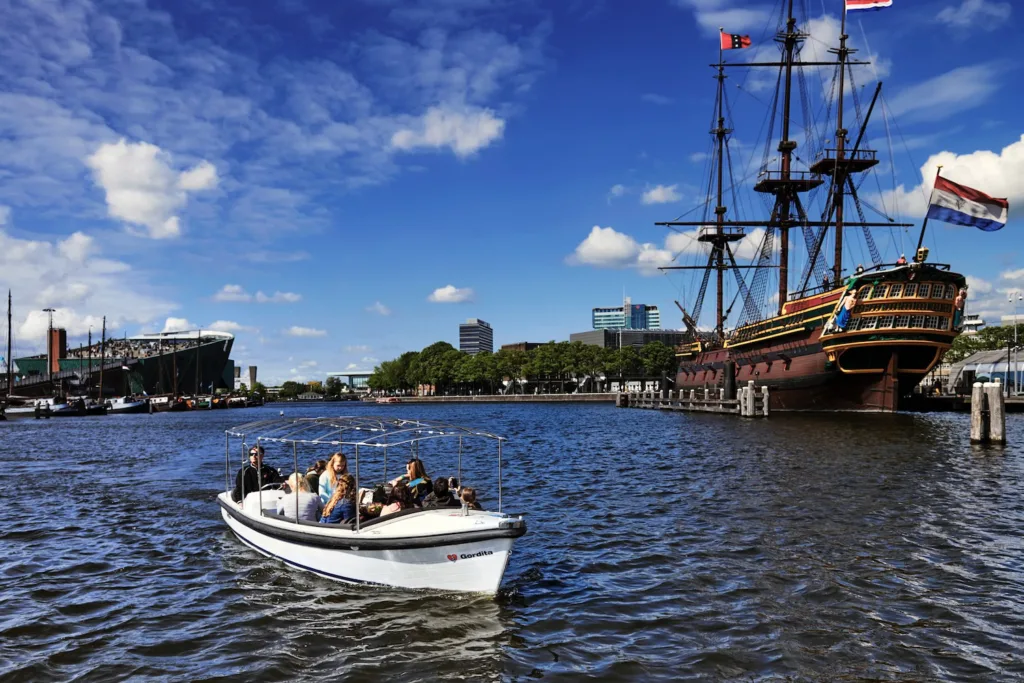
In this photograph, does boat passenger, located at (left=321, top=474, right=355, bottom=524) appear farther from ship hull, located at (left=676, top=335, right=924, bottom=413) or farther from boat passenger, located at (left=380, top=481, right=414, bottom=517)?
ship hull, located at (left=676, top=335, right=924, bottom=413)

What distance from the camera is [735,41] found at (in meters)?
72.2

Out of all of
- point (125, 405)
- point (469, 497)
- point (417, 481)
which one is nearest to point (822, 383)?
point (417, 481)

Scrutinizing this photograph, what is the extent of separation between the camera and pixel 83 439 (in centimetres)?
5350

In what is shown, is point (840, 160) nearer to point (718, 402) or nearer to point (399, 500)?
Result: point (718, 402)

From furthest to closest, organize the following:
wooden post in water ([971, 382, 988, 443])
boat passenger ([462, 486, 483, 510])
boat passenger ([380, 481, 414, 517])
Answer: wooden post in water ([971, 382, 988, 443]) → boat passenger ([380, 481, 414, 517]) → boat passenger ([462, 486, 483, 510])

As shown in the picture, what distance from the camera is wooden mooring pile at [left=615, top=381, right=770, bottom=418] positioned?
61125mm

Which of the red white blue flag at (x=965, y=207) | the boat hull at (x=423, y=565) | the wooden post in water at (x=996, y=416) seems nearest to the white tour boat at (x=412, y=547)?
the boat hull at (x=423, y=565)

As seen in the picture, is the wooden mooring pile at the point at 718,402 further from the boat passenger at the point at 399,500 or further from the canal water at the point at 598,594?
the boat passenger at the point at 399,500

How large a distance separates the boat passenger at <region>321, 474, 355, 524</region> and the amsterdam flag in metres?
70.2


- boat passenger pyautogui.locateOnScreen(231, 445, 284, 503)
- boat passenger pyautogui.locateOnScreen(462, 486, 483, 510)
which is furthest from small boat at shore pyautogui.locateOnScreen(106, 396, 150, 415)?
boat passenger pyautogui.locateOnScreen(462, 486, 483, 510)

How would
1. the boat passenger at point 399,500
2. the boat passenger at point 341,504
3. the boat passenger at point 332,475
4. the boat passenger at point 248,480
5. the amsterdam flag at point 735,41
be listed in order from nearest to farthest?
the boat passenger at point 399,500 → the boat passenger at point 341,504 → the boat passenger at point 332,475 → the boat passenger at point 248,480 → the amsterdam flag at point 735,41

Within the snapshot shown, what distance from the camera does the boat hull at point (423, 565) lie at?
11859 mm

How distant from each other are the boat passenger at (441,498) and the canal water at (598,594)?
1570mm

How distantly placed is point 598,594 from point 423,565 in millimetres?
3221
